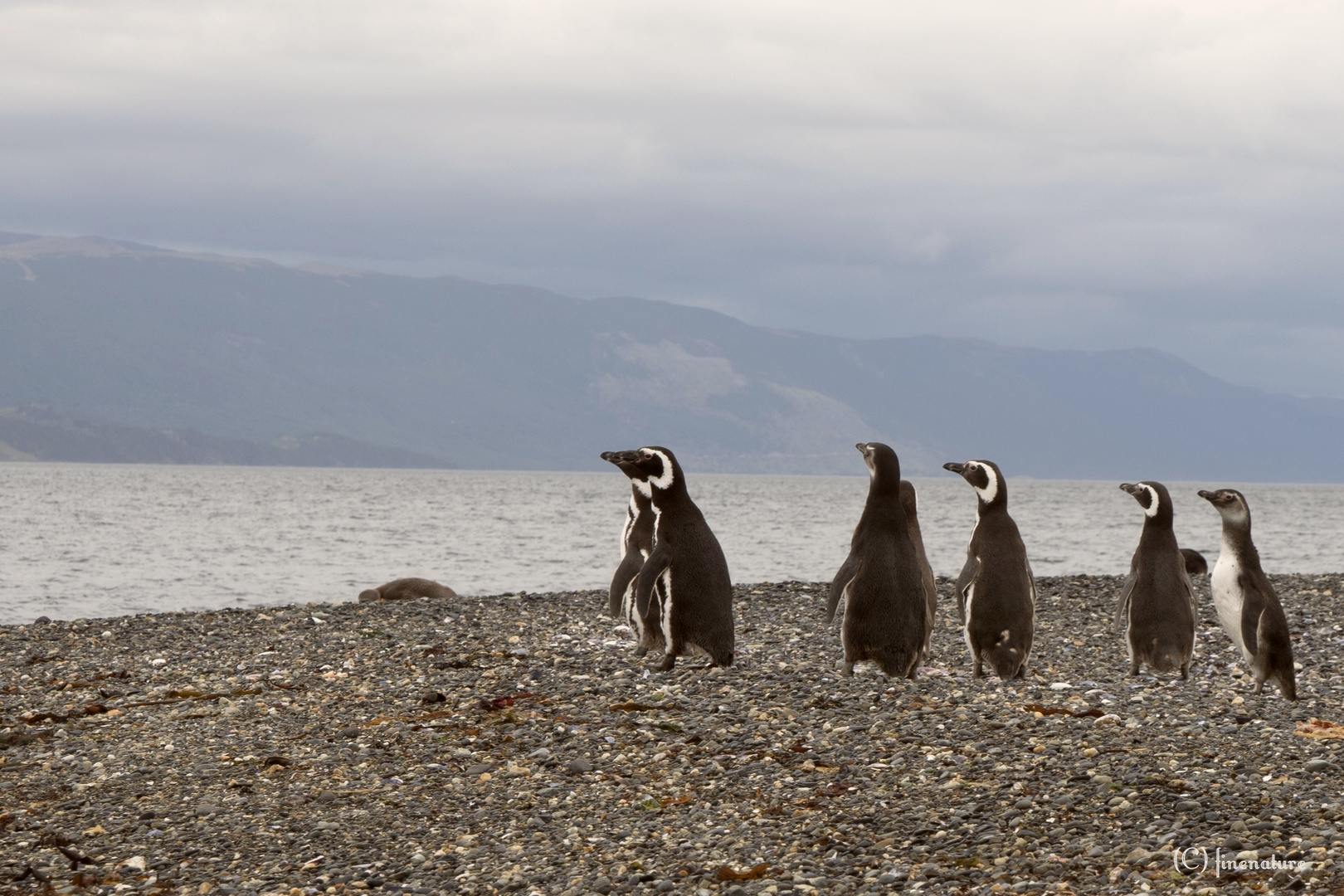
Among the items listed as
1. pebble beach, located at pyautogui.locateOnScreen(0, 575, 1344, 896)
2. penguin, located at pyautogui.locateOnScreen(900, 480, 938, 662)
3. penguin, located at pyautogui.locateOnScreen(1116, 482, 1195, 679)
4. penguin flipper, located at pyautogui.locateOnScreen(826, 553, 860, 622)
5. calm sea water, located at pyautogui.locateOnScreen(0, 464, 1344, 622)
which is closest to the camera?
pebble beach, located at pyautogui.locateOnScreen(0, 575, 1344, 896)

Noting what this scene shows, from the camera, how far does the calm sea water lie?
36.3 metres

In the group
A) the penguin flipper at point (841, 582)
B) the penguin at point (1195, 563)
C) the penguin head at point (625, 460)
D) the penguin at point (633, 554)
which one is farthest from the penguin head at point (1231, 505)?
the penguin at point (1195, 563)

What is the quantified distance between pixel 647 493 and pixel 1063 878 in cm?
635

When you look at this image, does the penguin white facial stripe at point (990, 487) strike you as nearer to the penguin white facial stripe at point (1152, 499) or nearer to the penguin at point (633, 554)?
the penguin white facial stripe at point (1152, 499)

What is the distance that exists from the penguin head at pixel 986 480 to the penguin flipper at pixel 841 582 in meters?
1.13

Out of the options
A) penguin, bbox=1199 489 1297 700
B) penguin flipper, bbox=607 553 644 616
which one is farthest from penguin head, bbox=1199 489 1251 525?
penguin flipper, bbox=607 553 644 616

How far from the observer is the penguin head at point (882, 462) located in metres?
10.7

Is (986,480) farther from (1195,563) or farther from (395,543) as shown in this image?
(395,543)

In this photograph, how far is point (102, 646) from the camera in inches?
599

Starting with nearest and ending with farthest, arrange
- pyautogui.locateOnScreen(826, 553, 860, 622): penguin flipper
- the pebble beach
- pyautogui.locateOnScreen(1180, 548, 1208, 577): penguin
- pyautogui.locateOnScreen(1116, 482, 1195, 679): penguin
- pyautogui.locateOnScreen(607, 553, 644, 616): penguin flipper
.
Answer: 1. the pebble beach
2. pyautogui.locateOnScreen(826, 553, 860, 622): penguin flipper
3. pyautogui.locateOnScreen(1116, 482, 1195, 679): penguin
4. pyautogui.locateOnScreen(607, 553, 644, 616): penguin flipper
5. pyautogui.locateOnScreen(1180, 548, 1208, 577): penguin

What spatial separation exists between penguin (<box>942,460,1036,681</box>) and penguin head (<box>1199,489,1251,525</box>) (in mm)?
1516

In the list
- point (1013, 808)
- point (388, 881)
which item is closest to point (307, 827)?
point (388, 881)

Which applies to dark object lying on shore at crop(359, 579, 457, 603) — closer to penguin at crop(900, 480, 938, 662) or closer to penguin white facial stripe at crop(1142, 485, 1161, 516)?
penguin at crop(900, 480, 938, 662)

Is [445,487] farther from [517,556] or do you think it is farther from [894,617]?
[894,617]
